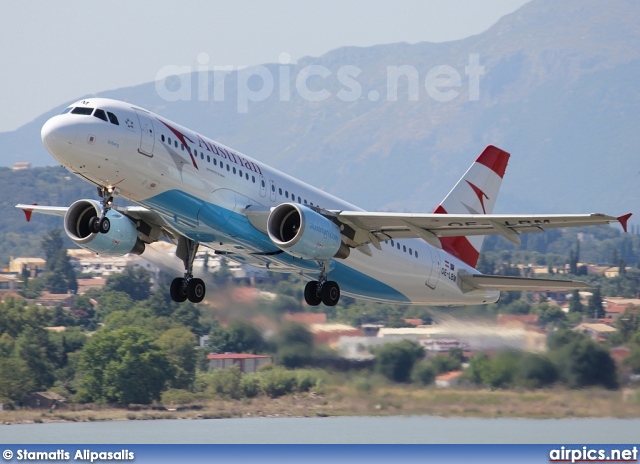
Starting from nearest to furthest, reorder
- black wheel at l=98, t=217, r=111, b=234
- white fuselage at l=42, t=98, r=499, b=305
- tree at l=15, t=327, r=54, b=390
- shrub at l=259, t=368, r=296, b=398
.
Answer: white fuselage at l=42, t=98, r=499, b=305 < black wheel at l=98, t=217, r=111, b=234 < shrub at l=259, t=368, r=296, b=398 < tree at l=15, t=327, r=54, b=390

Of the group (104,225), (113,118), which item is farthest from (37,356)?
(113,118)

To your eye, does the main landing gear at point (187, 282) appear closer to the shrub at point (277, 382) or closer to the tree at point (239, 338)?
the tree at point (239, 338)

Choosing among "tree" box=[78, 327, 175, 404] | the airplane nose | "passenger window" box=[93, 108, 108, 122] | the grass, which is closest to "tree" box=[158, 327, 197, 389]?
"tree" box=[78, 327, 175, 404]

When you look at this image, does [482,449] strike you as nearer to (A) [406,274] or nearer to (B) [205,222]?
(A) [406,274]

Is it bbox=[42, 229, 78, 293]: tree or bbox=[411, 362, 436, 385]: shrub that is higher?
bbox=[42, 229, 78, 293]: tree

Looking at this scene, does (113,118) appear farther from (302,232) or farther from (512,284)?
(512,284)

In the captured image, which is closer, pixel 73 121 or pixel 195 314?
pixel 73 121

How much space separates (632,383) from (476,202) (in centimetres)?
908

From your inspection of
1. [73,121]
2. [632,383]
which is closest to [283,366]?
[632,383]

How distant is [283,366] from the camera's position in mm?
50031

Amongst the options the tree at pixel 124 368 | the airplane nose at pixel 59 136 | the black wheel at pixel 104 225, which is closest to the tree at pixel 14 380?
the tree at pixel 124 368

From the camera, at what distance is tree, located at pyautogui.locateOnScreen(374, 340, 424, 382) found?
48875 millimetres

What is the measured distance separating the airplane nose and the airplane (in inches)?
1.0

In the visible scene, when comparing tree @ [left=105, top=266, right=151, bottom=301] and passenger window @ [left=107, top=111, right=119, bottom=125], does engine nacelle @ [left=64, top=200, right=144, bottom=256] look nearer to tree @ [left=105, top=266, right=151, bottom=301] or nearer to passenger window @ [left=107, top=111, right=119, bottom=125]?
passenger window @ [left=107, top=111, right=119, bottom=125]
